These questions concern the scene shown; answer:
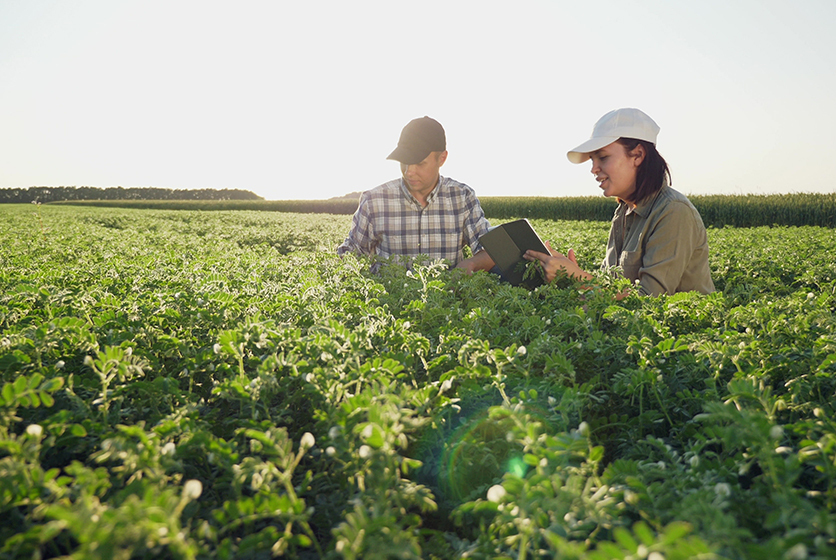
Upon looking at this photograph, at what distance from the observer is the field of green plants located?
3.33 feet

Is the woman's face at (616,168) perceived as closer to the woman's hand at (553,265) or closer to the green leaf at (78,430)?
the woman's hand at (553,265)

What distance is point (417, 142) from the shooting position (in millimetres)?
4949

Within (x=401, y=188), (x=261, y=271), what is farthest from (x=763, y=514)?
(x=401, y=188)

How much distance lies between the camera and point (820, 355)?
1.91m

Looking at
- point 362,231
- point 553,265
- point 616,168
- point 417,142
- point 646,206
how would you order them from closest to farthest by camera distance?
point 553,265 → point 616,168 → point 646,206 → point 417,142 → point 362,231

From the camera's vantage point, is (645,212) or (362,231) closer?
(645,212)

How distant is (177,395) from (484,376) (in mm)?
→ 1142

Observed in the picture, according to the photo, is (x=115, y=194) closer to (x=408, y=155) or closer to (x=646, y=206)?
(x=408, y=155)

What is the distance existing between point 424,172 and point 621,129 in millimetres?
2079

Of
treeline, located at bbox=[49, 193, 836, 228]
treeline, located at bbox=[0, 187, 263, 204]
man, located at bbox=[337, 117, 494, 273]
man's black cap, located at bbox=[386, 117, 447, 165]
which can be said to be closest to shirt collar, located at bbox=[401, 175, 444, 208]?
man, located at bbox=[337, 117, 494, 273]

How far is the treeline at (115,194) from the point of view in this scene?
81.0m

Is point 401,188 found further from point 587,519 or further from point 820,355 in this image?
point 587,519

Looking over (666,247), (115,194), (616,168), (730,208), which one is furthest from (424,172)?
(115,194)

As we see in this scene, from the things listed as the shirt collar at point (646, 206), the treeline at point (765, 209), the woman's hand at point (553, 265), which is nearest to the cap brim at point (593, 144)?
the shirt collar at point (646, 206)
